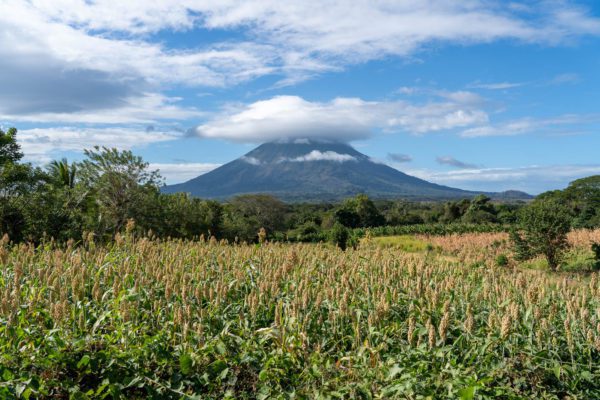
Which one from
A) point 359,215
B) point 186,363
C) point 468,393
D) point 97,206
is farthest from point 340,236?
point 359,215

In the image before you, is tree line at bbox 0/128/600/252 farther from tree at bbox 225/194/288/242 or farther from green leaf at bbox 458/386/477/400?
tree at bbox 225/194/288/242

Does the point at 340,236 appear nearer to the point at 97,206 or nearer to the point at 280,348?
the point at 97,206

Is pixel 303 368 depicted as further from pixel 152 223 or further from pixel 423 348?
pixel 152 223

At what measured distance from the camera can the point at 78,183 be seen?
56.5 feet

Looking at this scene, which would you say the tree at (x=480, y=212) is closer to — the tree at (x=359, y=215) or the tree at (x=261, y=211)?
the tree at (x=359, y=215)

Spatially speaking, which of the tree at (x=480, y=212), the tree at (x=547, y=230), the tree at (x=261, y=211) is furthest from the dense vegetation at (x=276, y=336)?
the tree at (x=480, y=212)

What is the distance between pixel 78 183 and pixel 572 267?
56.3 ft

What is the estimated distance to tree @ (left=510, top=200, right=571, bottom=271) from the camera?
14.7 m

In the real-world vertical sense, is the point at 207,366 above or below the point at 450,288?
below

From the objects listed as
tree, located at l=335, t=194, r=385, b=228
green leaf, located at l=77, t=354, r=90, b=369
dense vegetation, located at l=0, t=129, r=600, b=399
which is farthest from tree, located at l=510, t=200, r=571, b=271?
tree, located at l=335, t=194, r=385, b=228

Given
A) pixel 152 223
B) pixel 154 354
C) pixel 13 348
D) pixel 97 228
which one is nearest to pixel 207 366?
pixel 154 354

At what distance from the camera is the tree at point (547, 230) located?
1466 centimetres

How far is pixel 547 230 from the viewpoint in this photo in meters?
14.7

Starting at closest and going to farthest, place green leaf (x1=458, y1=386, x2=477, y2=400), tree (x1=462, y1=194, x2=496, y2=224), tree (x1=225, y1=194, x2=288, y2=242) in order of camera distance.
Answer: green leaf (x1=458, y1=386, x2=477, y2=400)
tree (x1=225, y1=194, x2=288, y2=242)
tree (x1=462, y1=194, x2=496, y2=224)
